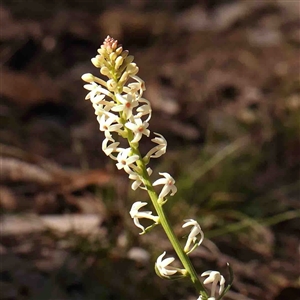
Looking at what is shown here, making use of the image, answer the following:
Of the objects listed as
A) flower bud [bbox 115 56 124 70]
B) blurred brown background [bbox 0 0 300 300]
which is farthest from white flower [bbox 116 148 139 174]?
blurred brown background [bbox 0 0 300 300]

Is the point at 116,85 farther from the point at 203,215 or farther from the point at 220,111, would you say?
the point at 220,111

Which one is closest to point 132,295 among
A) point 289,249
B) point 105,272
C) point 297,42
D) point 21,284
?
point 105,272

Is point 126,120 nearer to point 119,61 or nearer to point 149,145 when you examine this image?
point 119,61

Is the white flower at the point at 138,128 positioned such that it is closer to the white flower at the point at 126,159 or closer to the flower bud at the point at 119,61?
the white flower at the point at 126,159

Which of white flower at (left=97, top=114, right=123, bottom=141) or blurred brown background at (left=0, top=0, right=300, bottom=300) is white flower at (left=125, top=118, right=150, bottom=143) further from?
blurred brown background at (left=0, top=0, right=300, bottom=300)

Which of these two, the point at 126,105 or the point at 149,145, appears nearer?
the point at 126,105

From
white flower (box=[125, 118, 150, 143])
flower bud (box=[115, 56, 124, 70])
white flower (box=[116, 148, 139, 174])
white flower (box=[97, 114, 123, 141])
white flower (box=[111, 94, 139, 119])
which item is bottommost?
white flower (box=[116, 148, 139, 174])

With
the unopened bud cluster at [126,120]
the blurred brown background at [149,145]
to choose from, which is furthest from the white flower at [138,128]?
the blurred brown background at [149,145]

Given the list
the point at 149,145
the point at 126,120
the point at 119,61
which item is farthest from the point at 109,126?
the point at 149,145
